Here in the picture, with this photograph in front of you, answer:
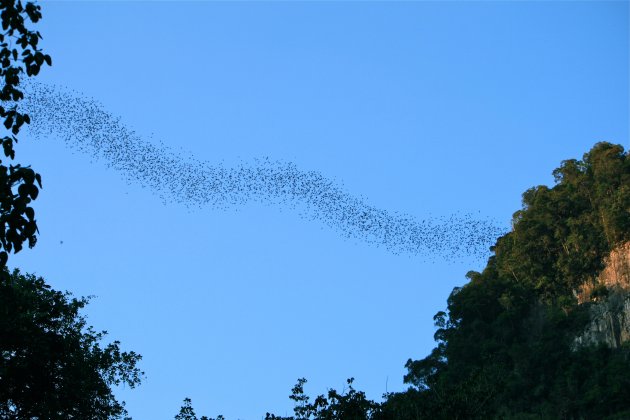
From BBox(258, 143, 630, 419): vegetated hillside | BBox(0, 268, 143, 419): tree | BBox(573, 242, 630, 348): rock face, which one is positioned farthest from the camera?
BBox(573, 242, 630, 348): rock face

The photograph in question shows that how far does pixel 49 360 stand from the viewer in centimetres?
2473

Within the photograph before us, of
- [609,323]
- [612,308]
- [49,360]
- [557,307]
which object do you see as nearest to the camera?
[49,360]

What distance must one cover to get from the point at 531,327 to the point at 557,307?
2.28 metres

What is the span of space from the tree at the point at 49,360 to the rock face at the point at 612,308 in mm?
35855

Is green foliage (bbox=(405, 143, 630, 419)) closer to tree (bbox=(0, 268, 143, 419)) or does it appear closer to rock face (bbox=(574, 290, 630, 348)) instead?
rock face (bbox=(574, 290, 630, 348))

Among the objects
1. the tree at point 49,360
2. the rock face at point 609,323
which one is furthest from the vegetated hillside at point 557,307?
the tree at point 49,360

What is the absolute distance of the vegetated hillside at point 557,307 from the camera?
2047 inches

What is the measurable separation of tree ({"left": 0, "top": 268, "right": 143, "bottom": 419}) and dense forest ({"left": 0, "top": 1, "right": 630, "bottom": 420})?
37mm

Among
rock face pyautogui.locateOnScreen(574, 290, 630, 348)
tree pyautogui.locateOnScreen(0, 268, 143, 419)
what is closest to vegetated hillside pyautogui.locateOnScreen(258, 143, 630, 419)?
rock face pyautogui.locateOnScreen(574, 290, 630, 348)

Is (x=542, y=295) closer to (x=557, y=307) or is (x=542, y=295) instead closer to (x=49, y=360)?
(x=557, y=307)

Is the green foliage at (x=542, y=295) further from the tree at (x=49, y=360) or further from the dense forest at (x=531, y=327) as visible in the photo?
the tree at (x=49, y=360)

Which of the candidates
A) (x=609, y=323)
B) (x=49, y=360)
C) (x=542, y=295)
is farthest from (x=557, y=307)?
(x=49, y=360)

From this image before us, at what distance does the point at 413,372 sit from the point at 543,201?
48.8ft

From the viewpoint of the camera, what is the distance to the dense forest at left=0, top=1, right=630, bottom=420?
2483 centimetres
